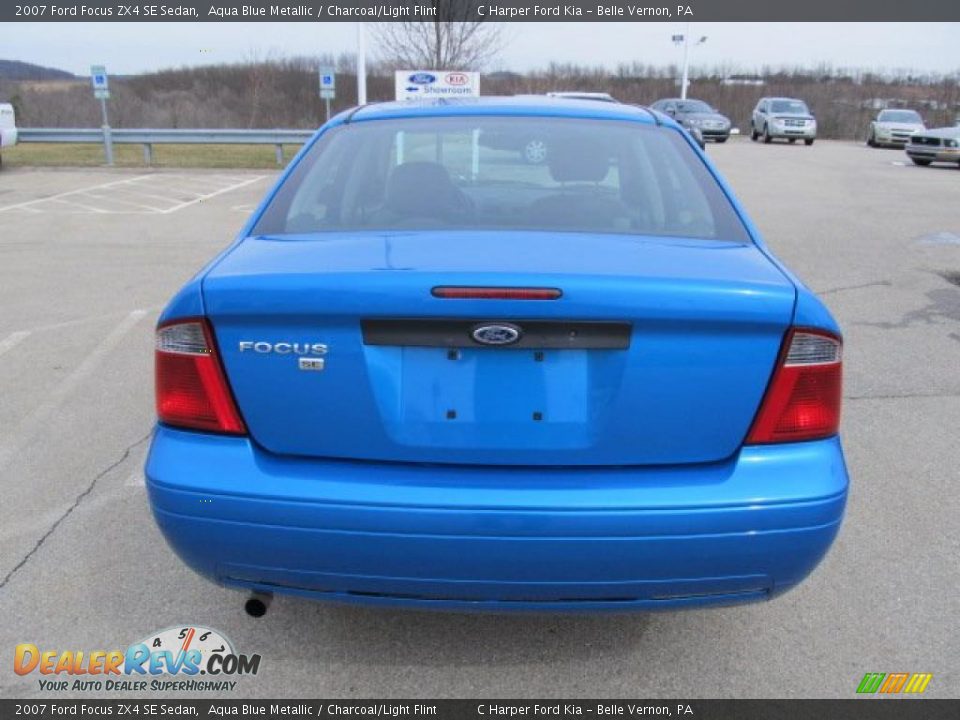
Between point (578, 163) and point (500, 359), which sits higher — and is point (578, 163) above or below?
above

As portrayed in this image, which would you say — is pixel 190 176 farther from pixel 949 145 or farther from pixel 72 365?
pixel 949 145

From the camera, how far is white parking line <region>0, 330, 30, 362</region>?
5516 mm

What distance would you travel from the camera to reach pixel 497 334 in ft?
6.34

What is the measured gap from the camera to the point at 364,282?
196cm

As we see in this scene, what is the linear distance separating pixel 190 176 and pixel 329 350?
16.5 meters

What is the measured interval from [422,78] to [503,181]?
44.6 ft

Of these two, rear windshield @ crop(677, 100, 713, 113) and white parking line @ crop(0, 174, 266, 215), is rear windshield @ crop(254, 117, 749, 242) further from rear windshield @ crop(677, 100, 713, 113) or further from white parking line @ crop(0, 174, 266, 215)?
rear windshield @ crop(677, 100, 713, 113)

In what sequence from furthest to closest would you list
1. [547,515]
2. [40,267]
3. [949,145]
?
[949,145] < [40,267] < [547,515]

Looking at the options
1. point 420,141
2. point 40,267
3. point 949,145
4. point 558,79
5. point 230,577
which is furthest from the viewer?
point 558,79

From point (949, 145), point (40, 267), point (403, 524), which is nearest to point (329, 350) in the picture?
point (403, 524)

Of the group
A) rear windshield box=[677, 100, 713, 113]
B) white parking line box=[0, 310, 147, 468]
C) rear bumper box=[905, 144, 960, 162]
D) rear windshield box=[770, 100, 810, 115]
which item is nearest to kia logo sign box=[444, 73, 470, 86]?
white parking line box=[0, 310, 147, 468]

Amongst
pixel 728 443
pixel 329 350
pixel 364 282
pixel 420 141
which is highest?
pixel 420 141

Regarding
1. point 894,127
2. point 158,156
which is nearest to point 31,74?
point 158,156
